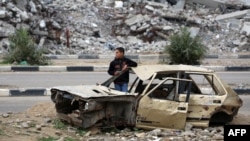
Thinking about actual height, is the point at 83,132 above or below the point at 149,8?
below

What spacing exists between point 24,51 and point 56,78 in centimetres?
326

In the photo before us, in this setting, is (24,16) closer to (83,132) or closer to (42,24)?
(42,24)

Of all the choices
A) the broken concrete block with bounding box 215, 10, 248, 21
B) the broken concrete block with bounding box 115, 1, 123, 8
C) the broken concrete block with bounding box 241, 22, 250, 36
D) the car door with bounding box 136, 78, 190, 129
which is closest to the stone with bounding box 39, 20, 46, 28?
the broken concrete block with bounding box 115, 1, 123, 8

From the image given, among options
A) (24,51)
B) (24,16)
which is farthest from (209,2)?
(24,51)

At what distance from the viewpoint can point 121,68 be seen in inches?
388

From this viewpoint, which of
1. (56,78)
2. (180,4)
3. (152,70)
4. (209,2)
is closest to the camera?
(152,70)

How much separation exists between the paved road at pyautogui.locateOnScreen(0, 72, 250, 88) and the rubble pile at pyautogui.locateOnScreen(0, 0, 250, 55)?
18.4 feet

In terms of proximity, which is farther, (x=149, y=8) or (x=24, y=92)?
(x=149, y=8)

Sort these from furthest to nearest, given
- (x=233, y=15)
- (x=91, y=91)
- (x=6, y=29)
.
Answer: (x=233, y=15), (x=6, y=29), (x=91, y=91)

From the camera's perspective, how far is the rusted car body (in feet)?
27.4

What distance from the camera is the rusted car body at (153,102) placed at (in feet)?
27.4

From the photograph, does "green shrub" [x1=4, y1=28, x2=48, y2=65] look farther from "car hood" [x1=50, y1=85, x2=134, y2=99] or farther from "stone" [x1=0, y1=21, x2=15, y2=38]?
"car hood" [x1=50, y1=85, x2=134, y2=99]

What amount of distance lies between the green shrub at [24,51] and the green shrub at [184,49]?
4.64 meters

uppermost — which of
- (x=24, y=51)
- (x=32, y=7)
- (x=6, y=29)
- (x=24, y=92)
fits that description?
(x=32, y=7)
